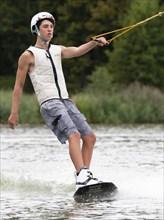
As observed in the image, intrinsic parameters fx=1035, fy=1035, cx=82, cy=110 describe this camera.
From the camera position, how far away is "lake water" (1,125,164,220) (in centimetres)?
1002

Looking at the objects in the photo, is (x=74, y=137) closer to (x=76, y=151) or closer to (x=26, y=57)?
(x=76, y=151)

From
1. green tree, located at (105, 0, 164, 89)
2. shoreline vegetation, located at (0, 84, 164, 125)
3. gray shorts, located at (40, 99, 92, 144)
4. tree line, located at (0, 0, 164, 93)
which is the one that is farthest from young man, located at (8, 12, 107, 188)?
green tree, located at (105, 0, 164, 89)

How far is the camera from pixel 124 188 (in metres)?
11.9

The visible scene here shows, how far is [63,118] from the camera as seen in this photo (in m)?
11.0

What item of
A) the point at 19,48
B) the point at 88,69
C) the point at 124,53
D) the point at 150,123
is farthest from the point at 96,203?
the point at 19,48

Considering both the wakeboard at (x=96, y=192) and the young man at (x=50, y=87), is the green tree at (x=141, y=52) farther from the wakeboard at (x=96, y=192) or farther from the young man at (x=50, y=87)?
the wakeboard at (x=96, y=192)

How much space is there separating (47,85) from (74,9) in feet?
216

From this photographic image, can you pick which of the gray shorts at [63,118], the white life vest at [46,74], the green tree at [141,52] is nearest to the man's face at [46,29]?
the white life vest at [46,74]

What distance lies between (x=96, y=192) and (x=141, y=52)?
179ft

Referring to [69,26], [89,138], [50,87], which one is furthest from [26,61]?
[69,26]

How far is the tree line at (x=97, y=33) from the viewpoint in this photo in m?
63.9

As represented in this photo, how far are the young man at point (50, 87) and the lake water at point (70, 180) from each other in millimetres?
667

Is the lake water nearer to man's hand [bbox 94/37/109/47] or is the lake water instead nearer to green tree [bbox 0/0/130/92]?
man's hand [bbox 94/37/109/47]

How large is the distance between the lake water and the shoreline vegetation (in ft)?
40.4
